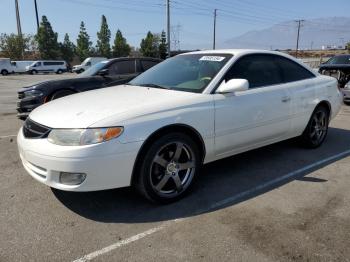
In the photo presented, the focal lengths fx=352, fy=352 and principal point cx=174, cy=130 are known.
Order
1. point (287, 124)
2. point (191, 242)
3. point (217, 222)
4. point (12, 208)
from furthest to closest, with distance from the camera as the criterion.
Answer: point (287, 124) → point (12, 208) → point (217, 222) → point (191, 242)

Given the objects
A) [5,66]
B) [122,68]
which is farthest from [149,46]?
[122,68]

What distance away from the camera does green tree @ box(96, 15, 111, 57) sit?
217ft

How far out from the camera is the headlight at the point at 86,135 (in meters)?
3.14

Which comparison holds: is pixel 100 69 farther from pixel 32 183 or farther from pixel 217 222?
pixel 217 222

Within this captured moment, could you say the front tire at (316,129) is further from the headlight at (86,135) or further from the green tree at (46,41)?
the green tree at (46,41)

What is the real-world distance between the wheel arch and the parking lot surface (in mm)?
472

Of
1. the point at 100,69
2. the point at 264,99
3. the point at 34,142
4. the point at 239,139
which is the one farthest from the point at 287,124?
the point at 100,69

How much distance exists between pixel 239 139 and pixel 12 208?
2618mm

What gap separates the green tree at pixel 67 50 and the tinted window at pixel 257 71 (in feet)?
196

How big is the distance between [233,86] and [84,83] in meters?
4.69

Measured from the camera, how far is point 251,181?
170 inches

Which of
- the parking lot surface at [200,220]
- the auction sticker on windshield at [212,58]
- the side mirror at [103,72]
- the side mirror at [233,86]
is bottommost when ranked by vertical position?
the parking lot surface at [200,220]

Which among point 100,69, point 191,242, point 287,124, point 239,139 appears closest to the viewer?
point 191,242

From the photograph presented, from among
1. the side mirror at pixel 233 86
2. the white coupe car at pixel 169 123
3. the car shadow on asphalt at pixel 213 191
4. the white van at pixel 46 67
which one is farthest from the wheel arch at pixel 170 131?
the white van at pixel 46 67
